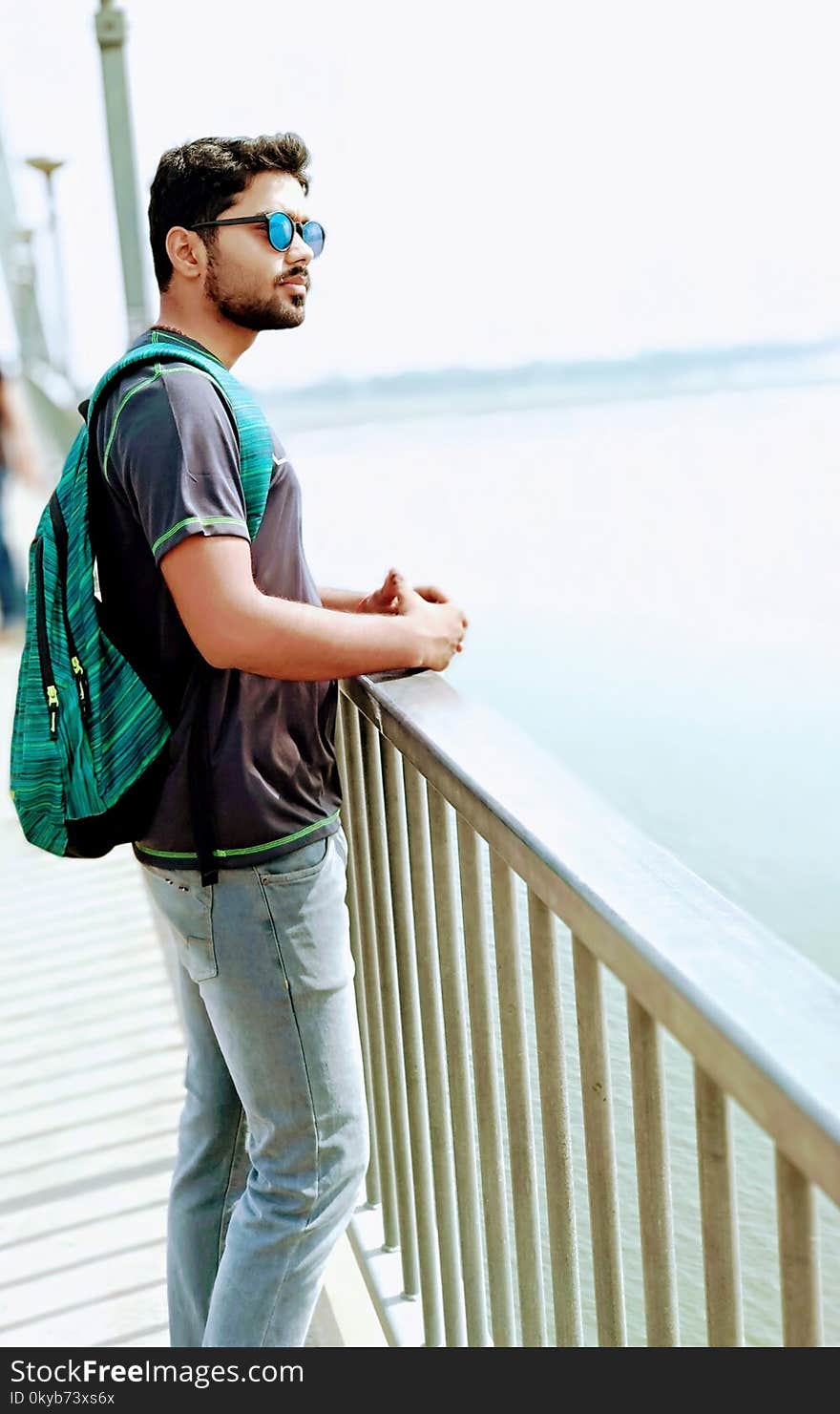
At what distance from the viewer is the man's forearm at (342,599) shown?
5.66 feet

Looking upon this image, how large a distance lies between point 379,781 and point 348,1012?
26 centimetres

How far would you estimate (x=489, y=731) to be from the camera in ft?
4.03

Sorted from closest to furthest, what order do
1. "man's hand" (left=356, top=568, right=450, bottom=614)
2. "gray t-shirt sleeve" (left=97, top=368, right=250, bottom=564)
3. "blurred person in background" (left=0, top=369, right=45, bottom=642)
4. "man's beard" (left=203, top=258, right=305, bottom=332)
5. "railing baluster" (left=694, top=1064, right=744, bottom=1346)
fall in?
"railing baluster" (left=694, top=1064, right=744, bottom=1346) < "gray t-shirt sleeve" (left=97, top=368, right=250, bottom=564) < "man's beard" (left=203, top=258, right=305, bottom=332) < "man's hand" (left=356, top=568, right=450, bottom=614) < "blurred person in background" (left=0, top=369, right=45, bottom=642)

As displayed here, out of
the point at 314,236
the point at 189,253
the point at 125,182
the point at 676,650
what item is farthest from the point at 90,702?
the point at 676,650

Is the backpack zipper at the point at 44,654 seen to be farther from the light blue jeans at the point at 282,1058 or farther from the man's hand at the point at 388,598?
the man's hand at the point at 388,598

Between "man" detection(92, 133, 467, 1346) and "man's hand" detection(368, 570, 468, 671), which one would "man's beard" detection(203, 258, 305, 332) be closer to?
"man" detection(92, 133, 467, 1346)

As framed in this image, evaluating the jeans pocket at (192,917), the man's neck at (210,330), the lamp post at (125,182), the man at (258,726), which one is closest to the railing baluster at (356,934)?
the man at (258,726)

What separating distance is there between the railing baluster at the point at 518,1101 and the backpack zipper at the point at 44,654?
0.47m

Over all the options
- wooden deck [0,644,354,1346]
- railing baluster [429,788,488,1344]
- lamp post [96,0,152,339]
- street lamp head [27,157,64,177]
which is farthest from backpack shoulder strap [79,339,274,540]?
street lamp head [27,157,64,177]

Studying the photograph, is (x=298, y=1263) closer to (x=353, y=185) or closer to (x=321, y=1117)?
(x=321, y=1117)

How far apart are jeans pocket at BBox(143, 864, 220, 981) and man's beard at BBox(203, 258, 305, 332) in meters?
0.54

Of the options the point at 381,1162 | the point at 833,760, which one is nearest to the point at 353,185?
the point at 833,760

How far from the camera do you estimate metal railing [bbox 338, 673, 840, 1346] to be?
68cm

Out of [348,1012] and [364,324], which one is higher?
[348,1012]
